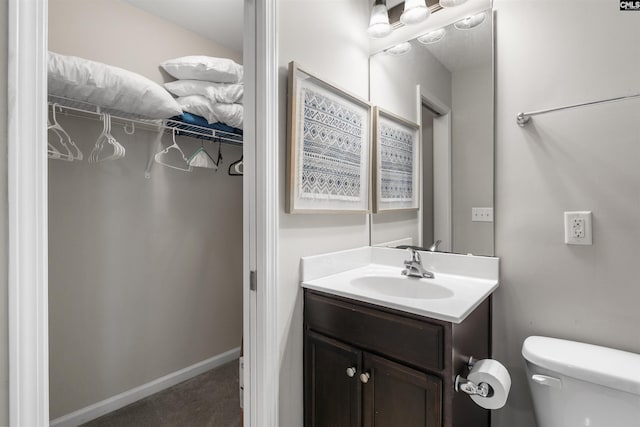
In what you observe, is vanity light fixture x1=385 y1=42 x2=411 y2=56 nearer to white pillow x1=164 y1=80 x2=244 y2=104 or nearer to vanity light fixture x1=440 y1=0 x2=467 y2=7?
vanity light fixture x1=440 y1=0 x2=467 y2=7

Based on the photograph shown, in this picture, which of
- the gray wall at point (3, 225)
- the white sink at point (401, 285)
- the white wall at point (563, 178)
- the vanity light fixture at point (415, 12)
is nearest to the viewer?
the gray wall at point (3, 225)

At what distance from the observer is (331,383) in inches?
48.8

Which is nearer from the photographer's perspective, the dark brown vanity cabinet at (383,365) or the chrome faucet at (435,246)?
the dark brown vanity cabinet at (383,365)

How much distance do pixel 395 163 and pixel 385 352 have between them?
3.40ft

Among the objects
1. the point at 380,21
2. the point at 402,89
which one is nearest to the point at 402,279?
the point at 402,89

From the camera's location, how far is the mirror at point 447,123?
139cm

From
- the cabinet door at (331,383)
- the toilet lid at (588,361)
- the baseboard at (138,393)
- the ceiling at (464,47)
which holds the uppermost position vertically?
the ceiling at (464,47)

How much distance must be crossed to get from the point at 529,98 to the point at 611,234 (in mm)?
614

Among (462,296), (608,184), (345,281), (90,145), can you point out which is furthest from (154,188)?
(608,184)

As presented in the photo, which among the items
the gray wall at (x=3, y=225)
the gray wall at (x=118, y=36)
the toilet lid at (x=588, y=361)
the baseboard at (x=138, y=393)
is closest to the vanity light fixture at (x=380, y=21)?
the gray wall at (x=118, y=36)

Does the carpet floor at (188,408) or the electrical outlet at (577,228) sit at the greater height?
the electrical outlet at (577,228)

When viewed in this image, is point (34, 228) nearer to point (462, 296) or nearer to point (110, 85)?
point (110, 85)

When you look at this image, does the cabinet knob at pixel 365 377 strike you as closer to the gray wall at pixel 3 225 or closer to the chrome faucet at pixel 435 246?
the chrome faucet at pixel 435 246

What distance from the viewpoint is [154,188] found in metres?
2.05
